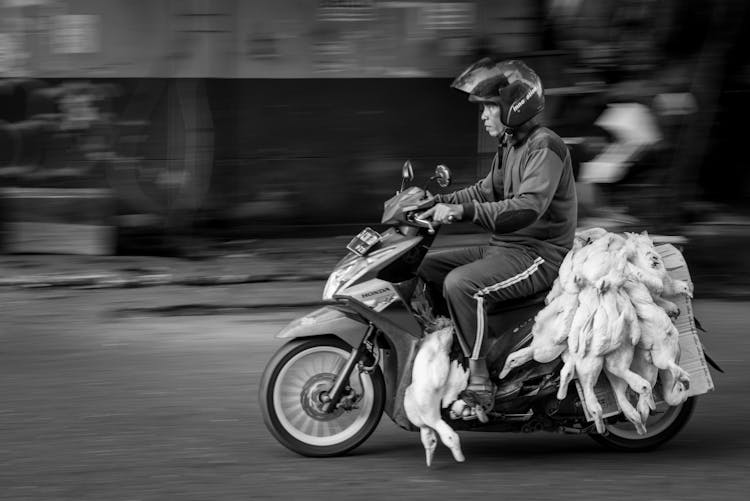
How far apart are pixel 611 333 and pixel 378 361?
108 cm

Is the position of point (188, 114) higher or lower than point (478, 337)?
higher

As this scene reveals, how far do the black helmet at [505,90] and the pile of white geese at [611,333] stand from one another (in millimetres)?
689

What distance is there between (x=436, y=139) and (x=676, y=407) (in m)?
5.23

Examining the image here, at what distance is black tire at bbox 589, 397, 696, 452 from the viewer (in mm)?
5738

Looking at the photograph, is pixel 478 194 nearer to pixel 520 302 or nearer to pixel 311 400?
pixel 520 302

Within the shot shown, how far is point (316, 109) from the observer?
1043 cm

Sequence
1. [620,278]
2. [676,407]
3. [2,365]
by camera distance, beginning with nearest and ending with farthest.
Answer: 1. [620,278]
2. [676,407]
3. [2,365]

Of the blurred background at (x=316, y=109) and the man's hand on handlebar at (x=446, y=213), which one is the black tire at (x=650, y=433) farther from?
the blurred background at (x=316, y=109)

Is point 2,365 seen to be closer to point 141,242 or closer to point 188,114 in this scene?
point 141,242

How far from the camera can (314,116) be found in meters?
10.4

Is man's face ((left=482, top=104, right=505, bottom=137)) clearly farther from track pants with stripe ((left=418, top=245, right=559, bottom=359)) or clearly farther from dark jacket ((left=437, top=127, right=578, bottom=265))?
track pants with stripe ((left=418, top=245, right=559, bottom=359))

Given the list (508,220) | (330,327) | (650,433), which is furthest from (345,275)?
(650,433)

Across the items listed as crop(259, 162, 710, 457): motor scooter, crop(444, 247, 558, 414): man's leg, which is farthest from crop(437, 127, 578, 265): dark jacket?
crop(259, 162, 710, 457): motor scooter

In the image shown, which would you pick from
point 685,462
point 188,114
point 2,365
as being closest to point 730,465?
point 685,462
